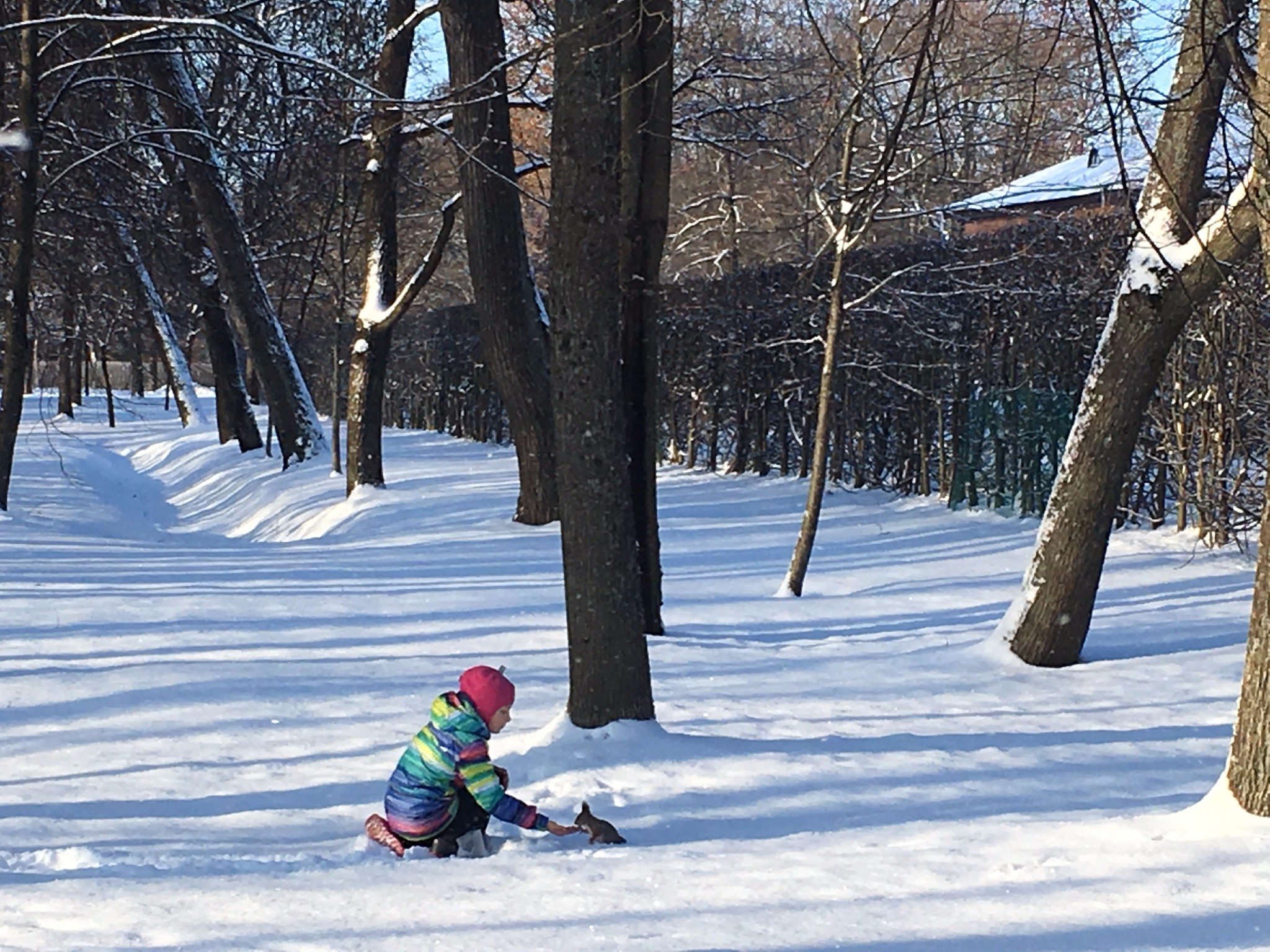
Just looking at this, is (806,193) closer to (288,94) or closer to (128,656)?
(288,94)

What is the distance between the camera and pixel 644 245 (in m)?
8.66

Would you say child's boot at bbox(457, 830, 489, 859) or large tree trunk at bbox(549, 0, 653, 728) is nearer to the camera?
child's boot at bbox(457, 830, 489, 859)

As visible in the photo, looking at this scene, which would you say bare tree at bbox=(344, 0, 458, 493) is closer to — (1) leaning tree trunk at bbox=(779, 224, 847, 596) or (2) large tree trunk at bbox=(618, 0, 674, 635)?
(1) leaning tree trunk at bbox=(779, 224, 847, 596)

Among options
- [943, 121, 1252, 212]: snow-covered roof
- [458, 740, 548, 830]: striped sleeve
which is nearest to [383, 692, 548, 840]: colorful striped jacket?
[458, 740, 548, 830]: striped sleeve

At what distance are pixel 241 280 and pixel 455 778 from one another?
1706 centimetres

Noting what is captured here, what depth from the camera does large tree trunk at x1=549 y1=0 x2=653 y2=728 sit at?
20.2ft

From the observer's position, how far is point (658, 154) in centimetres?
873

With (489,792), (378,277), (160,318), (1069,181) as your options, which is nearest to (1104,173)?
(1069,181)

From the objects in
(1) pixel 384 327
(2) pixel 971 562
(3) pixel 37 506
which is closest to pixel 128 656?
(2) pixel 971 562

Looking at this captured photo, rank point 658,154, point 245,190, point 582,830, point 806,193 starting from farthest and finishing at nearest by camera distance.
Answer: point 245,190 → point 806,193 → point 658,154 → point 582,830

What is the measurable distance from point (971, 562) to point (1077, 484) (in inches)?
174

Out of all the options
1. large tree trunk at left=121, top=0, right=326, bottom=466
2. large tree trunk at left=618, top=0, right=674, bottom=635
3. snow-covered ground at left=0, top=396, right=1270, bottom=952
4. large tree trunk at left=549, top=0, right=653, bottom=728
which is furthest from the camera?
large tree trunk at left=121, top=0, right=326, bottom=466

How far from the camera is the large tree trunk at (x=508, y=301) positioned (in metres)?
13.3

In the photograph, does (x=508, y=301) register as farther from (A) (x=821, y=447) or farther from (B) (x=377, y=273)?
(A) (x=821, y=447)
